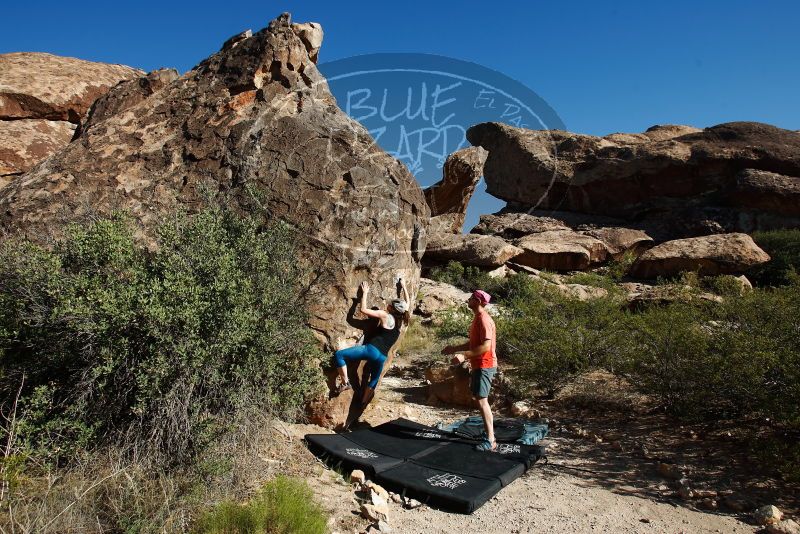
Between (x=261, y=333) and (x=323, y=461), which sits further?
(x=323, y=461)

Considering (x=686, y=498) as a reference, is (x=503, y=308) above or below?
above

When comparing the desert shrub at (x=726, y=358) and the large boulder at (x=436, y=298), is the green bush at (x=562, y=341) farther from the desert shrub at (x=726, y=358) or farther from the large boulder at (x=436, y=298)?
the large boulder at (x=436, y=298)

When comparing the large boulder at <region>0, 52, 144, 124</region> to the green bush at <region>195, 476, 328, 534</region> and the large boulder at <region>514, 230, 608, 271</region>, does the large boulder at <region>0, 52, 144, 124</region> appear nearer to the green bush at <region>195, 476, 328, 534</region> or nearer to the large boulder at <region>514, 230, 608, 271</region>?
the green bush at <region>195, 476, 328, 534</region>

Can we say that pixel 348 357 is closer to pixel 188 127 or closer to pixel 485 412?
pixel 485 412

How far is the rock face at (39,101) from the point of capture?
7172 mm

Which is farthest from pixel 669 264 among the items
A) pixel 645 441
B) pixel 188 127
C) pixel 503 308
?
pixel 188 127

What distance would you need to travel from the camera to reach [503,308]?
37.6 feet

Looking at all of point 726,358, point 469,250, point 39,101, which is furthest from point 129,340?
point 469,250

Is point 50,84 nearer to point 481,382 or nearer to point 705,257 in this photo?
point 481,382

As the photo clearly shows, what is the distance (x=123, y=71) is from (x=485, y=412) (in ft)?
28.7

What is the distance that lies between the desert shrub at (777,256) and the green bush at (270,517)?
1596 cm

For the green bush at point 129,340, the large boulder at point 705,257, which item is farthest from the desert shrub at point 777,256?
the green bush at point 129,340

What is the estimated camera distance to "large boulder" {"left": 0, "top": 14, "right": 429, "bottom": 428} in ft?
16.0

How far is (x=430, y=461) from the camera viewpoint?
4285 millimetres
